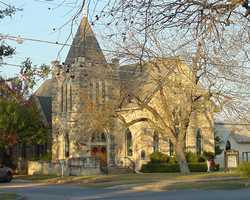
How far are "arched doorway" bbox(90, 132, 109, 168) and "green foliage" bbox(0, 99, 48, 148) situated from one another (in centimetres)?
549

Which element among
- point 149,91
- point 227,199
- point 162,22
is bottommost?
point 227,199

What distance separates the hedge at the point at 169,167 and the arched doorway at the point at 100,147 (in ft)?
14.9

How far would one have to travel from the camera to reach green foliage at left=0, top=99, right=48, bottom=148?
2231 inches

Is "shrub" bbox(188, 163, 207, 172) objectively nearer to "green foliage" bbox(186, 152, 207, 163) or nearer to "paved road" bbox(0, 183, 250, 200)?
"green foliage" bbox(186, 152, 207, 163)

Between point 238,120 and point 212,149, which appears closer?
point 238,120

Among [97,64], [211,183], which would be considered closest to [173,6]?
[211,183]

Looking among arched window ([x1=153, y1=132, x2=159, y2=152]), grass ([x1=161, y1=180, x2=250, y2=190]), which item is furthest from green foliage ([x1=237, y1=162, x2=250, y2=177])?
arched window ([x1=153, y1=132, x2=159, y2=152])

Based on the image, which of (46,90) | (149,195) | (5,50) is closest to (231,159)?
(149,195)

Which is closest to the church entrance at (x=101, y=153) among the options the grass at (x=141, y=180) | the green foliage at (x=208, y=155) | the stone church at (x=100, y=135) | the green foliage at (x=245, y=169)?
the stone church at (x=100, y=135)

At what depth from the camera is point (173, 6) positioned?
27.2 feet

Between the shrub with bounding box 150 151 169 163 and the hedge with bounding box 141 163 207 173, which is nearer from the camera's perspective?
the hedge with bounding box 141 163 207 173

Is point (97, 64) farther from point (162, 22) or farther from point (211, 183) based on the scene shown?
point (162, 22)

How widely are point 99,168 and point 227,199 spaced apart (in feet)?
103

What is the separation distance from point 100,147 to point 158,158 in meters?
6.78
